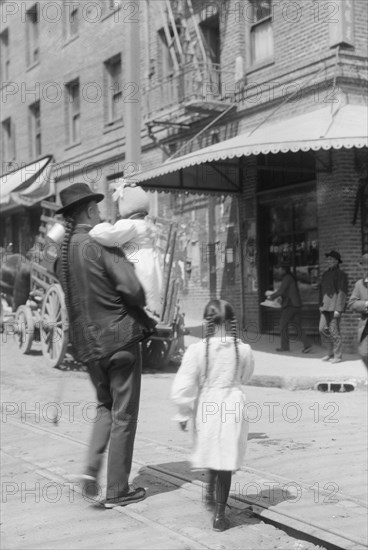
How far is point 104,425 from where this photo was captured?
15.7 feet

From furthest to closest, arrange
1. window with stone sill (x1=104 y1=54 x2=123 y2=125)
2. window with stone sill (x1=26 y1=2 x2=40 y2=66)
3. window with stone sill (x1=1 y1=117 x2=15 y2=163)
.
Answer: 1. window with stone sill (x1=1 y1=117 x2=15 y2=163)
2. window with stone sill (x1=26 y1=2 x2=40 y2=66)
3. window with stone sill (x1=104 y1=54 x2=123 y2=125)

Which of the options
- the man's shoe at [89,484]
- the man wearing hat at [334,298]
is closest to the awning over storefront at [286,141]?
the man wearing hat at [334,298]

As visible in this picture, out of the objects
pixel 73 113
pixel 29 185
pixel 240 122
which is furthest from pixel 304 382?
pixel 73 113

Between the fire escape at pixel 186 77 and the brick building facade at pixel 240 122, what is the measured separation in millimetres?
39

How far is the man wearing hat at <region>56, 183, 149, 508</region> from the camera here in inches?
182

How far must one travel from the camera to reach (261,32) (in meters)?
15.4

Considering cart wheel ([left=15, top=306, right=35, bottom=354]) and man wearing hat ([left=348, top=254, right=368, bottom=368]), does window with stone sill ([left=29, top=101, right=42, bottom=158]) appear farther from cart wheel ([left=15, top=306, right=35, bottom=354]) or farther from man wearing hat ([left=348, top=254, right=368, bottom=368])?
man wearing hat ([left=348, top=254, right=368, bottom=368])

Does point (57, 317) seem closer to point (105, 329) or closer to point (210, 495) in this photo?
Result: point (105, 329)

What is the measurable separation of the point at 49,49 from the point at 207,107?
10299 mm

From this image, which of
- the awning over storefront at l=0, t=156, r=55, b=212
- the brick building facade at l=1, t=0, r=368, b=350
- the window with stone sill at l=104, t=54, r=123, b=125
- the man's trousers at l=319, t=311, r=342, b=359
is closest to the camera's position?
the man's trousers at l=319, t=311, r=342, b=359

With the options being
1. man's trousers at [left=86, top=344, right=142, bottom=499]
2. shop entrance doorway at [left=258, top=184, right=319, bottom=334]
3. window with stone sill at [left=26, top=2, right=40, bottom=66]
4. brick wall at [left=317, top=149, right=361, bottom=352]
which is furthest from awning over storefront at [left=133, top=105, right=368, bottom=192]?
window with stone sill at [left=26, top=2, right=40, bottom=66]

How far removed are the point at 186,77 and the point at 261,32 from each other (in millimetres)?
2073

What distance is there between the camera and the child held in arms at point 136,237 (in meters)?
4.60

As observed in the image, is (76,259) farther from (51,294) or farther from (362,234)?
(362,234)
